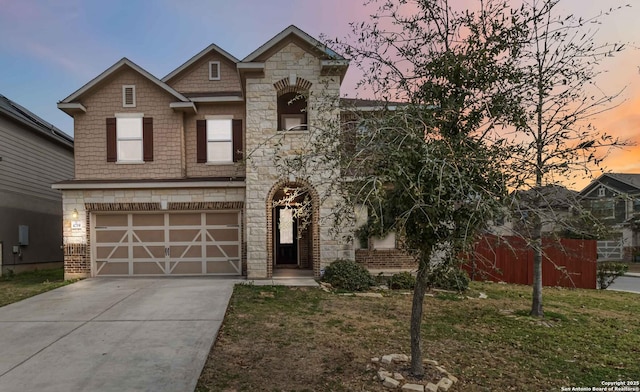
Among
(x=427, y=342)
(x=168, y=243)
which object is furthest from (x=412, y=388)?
(x=168, y=243)

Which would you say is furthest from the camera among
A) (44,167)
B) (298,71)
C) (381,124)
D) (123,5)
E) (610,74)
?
(44,167)

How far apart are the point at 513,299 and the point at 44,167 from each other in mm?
19223

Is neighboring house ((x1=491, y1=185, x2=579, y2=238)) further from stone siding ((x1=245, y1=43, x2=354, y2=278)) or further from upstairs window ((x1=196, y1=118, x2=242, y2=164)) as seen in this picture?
upstairs window ((x1=196, y1=118, x2=242, y2=164))

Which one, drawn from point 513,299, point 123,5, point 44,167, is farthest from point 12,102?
point 513,299

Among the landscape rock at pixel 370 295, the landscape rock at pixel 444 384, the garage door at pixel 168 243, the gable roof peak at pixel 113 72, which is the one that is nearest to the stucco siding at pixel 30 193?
the gable roof peak at pixel 113 72

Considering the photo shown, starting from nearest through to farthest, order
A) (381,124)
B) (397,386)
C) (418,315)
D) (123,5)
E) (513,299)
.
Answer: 1. (381,124)
2. (397,386)
3. (418,315)
4. (513,299)
5. (123,5)

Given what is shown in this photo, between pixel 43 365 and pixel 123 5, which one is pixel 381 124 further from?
pixel 123 5

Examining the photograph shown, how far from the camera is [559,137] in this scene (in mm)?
6625

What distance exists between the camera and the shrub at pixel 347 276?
10453 mm

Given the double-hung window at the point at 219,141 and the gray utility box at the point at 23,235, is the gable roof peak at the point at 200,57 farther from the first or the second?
the gray utility box at the point at 23,235

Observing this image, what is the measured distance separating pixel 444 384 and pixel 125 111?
12.8 meters

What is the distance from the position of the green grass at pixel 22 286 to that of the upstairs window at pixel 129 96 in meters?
6.12

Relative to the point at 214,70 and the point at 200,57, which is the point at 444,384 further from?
the point at 200,57

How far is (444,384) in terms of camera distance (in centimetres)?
448
